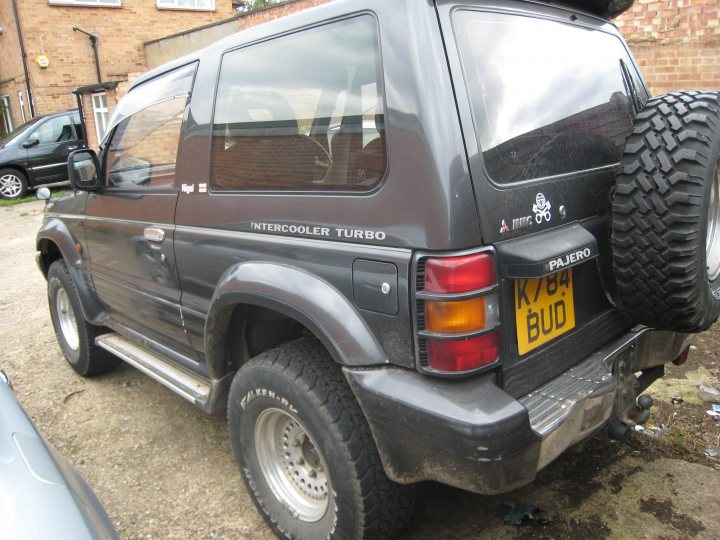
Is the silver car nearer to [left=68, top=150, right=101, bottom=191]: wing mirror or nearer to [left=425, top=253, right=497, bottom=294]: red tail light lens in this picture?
[left=425, top=253, right=497, bottom=294]: red tail light lens

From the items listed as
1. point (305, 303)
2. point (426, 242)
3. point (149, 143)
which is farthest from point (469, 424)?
point (149, 143)

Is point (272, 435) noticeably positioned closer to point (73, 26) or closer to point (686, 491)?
point (686, 491)

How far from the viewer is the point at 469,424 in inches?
61.8

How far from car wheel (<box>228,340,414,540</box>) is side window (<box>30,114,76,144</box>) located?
12746 mm

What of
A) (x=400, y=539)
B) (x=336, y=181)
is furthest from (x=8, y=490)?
(x=400, y=539)

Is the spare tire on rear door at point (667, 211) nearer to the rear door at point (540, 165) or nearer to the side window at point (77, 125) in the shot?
the rear door at point (540, 165)

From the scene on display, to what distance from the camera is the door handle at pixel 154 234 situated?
269 cm

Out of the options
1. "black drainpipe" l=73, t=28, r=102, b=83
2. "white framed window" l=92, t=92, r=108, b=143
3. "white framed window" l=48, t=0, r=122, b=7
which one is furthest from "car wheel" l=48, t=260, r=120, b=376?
"white framed window" l=48, t=0, r=122, b=7

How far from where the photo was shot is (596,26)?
2383 millimetres

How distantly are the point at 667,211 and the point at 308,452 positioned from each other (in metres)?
1.62

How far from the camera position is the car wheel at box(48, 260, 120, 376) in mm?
3812

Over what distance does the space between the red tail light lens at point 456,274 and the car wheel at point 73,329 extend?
2.97 m

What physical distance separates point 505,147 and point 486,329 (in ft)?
1.96

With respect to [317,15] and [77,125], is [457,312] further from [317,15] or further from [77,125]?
[77,125]
